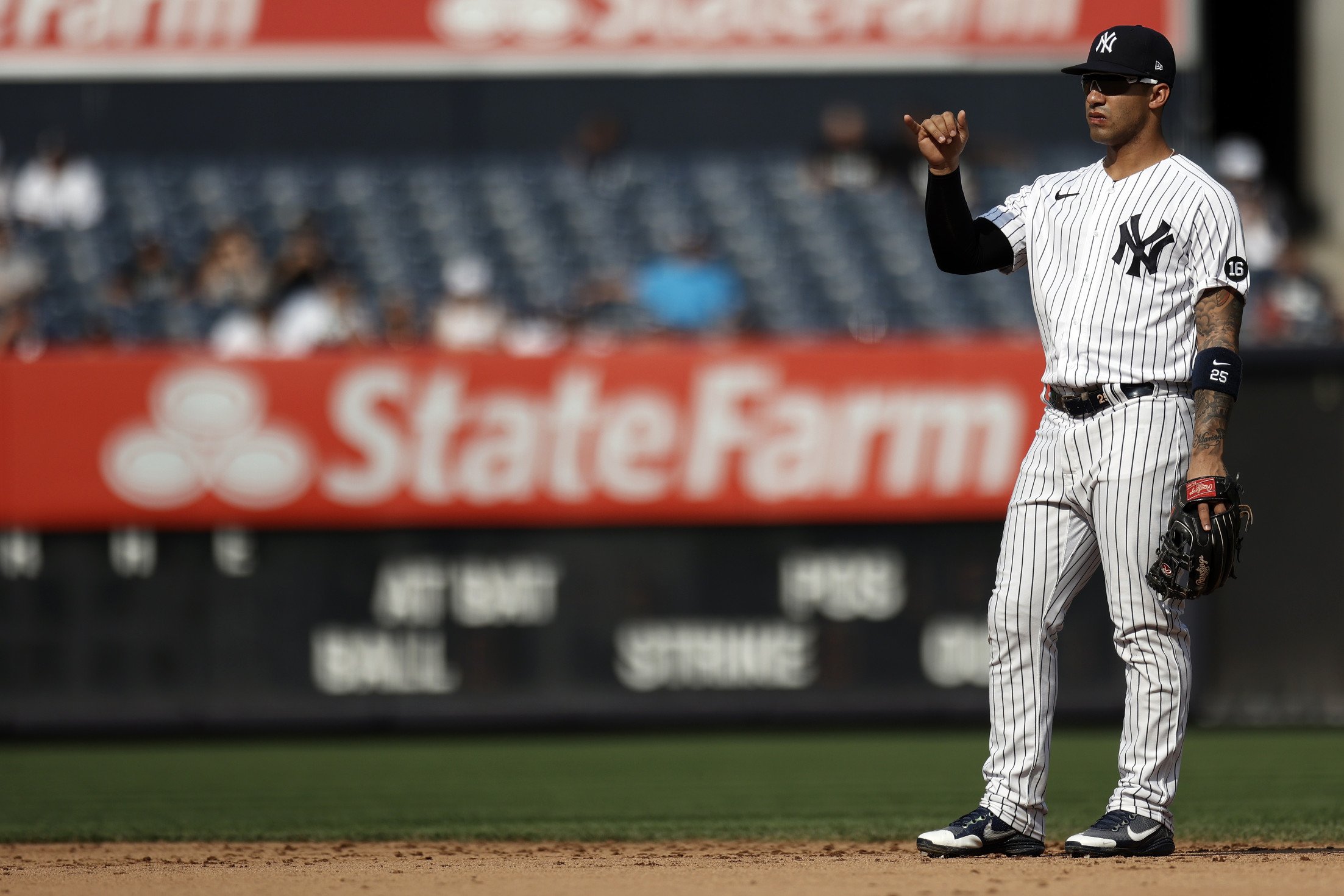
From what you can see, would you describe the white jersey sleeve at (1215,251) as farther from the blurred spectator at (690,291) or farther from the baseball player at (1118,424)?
the blurred spectator at (690,291)

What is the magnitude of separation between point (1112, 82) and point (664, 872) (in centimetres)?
205

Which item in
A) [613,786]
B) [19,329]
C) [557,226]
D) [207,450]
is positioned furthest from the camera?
[557,226]

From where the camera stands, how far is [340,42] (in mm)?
11500

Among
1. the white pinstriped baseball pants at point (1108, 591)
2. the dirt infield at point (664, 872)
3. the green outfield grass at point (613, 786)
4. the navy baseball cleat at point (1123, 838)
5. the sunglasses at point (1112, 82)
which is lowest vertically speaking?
the green outfield grass at point (613, 786)

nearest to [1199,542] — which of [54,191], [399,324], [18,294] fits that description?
[399,324]

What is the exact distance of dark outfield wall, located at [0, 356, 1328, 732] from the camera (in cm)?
900

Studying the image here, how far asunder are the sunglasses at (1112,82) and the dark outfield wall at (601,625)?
5.08m

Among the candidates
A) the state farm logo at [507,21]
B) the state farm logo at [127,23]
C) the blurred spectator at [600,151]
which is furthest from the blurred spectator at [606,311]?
the state farm logo at [127,23]

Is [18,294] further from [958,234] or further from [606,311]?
[958,234]

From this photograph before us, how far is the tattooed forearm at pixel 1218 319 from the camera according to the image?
4.08m

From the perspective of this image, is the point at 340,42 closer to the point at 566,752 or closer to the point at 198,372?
the point at 198,372

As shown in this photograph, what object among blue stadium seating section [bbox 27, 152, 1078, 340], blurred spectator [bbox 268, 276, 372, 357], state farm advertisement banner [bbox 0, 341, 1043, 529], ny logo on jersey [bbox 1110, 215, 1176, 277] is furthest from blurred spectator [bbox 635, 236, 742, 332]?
ny logo on jersey [bbox 1110, 215, 1176, 277]

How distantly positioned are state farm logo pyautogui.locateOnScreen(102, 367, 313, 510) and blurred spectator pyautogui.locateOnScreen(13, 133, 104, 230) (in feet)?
10.7

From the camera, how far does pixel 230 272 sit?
35.3 ft
